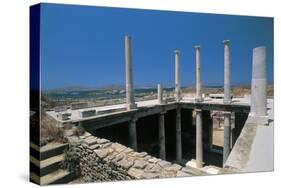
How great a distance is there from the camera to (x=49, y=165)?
5.46 meters

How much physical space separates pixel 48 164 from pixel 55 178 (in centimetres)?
33

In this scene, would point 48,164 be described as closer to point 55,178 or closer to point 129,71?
point 55,178

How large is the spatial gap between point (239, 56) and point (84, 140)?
17.1 feet

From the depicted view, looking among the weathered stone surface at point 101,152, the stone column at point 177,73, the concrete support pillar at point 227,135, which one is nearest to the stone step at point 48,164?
the weathered stone surface at point 101,152

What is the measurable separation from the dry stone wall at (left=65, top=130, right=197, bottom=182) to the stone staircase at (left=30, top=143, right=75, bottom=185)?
1.30ft

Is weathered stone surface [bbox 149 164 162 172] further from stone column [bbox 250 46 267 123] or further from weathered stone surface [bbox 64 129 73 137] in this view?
stone column [bbox 250 46 267 123]

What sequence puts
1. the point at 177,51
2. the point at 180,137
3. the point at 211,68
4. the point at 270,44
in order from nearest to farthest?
the point at 177,51 < the point at 270,44 < the point at 211,68 < the point at 180,137

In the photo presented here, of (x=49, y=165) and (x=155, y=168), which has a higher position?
(x=49, y=165)

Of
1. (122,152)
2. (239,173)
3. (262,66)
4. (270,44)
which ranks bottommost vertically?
(239,173)

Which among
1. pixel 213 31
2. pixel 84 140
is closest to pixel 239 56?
pixel 213 31

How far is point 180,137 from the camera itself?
35.0 feet

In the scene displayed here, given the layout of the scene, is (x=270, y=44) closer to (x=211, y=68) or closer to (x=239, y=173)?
(x=211, y=68)

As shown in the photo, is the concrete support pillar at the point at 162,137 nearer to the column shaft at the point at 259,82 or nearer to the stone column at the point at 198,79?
the stone column at the point at 198,79

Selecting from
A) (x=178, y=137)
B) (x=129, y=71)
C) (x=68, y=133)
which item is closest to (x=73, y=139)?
(x=68, y=133)
